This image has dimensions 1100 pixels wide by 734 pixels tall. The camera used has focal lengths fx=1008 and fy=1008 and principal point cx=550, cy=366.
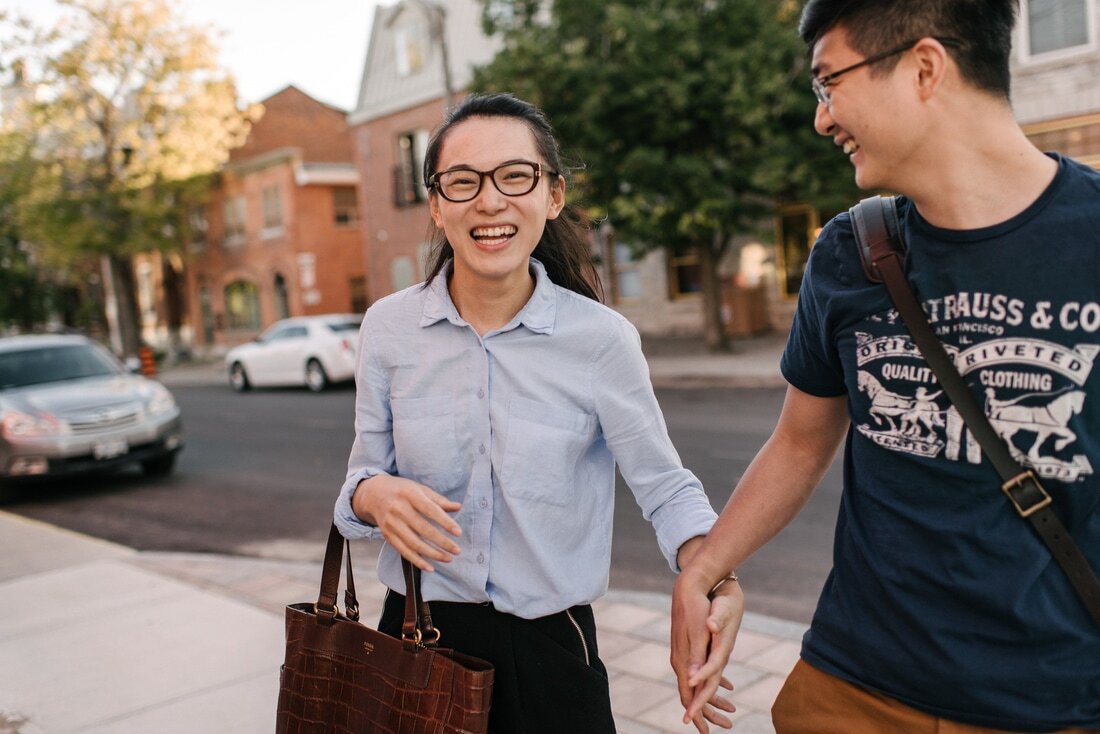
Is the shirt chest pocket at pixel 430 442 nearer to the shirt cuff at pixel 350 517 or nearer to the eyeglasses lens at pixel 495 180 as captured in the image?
the shirt cuff at pixel 350 517

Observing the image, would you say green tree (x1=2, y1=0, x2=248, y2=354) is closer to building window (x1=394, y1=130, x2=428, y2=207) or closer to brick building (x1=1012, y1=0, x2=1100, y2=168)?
building window (x1=394, y1=130, x2=428, y2=207)

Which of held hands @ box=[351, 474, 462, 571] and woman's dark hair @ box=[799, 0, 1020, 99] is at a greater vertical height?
woman's dark hair @ box=[799, 0, 1020, 99]

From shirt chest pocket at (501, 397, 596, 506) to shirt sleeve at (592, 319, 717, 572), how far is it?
3.4 inches

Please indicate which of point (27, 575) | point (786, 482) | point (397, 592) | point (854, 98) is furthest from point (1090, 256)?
point (27, 575)

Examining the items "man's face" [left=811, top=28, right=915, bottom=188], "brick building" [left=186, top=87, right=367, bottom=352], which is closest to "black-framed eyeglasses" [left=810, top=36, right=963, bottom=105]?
"man's face" [left=811, top=28, right=915, bottom=188]

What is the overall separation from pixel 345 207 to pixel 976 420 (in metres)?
34.9

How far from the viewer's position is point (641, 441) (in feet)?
7.27

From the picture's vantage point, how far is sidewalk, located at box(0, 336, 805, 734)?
405 cm

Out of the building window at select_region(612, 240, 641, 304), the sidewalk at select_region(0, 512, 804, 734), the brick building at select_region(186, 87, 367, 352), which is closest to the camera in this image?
the sidewalk at select_region(0, 512, 804, 734)

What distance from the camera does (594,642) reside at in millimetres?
2348

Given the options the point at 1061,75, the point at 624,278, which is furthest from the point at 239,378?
the point at 1061,75

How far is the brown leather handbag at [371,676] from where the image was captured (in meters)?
1.92

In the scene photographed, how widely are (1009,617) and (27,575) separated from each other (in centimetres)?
660

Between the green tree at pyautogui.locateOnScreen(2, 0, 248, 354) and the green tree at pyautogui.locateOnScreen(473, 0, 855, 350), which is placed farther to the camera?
the green tree at pyautogui.locateOnScreen(2, 0, 248, 354)
